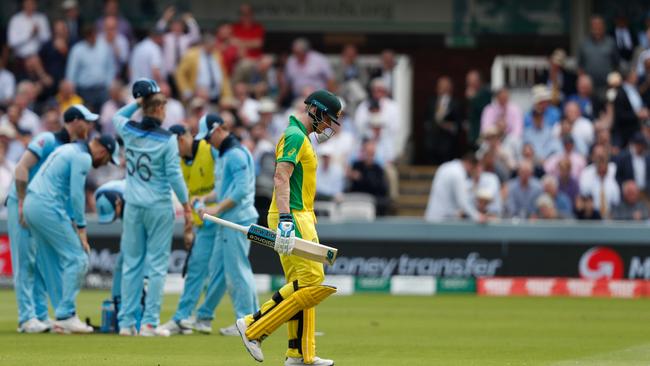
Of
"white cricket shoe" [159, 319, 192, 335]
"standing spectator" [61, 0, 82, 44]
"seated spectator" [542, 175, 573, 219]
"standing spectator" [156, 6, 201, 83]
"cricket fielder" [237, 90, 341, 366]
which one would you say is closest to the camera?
"cricket fielder" [237, 90, 341, 366]

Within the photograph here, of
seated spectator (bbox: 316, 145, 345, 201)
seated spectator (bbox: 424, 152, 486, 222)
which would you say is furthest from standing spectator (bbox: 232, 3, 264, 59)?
seated spectator (bbox: 424, 152, 486, 222)

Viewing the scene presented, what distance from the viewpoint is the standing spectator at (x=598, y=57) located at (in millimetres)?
24781

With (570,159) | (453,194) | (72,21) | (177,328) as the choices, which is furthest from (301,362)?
(72,21)

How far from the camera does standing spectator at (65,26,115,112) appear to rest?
24391mm

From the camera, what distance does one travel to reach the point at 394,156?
24.7 metres

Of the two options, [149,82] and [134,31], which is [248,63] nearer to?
[134,31]

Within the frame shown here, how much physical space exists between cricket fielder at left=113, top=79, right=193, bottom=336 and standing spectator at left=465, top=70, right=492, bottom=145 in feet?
37.8

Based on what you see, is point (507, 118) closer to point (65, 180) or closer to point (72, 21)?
point (72, 21)

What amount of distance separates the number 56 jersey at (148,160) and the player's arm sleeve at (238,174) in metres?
0.57

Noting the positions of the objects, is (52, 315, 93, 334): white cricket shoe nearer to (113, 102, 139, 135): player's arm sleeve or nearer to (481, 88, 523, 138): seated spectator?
(113, 102, 139, 135): player's arm sleeve

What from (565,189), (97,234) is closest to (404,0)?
(565,189)

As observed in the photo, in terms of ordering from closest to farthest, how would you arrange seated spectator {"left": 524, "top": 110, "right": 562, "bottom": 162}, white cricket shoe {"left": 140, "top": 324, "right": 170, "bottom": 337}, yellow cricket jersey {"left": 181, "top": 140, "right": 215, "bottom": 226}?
white cricket shoe {"left": 140, "top": 324, "right": 170, "bottom": 337}, yellow cricket jersey {"left": 181, "top": 140, "right": 215, "bottom": 226}, seated spectator {"left": 524, "top": 110, "right": 562, "bottom": 162}

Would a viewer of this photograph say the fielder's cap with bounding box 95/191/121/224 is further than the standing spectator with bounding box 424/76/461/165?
No

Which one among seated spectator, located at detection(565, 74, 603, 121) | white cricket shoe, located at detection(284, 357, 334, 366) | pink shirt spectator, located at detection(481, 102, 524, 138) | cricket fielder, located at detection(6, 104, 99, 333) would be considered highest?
seated spectator, located at detection(565, 74, 603, 121)
